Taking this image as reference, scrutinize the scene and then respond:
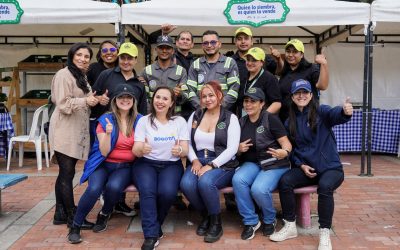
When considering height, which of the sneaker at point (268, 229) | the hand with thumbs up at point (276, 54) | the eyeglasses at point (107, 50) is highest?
the eyeglasses at point (107, 50)

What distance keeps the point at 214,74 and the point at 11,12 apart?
3.09 m

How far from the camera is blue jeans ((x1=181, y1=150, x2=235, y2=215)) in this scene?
4125 millimetres

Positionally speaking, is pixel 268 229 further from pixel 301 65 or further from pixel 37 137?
pixel 37 137

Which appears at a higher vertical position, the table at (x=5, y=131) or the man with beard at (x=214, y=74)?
the man with beard at (x=214, y=74)

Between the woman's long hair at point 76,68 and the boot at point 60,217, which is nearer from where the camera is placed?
the woman's long hair at point 76,68

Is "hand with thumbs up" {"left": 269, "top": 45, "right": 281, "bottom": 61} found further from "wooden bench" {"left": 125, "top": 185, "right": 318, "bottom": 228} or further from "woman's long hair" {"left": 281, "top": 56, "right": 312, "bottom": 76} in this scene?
"wooden bench" {"left": 125, "top": 185, "right": 318, "bottom": 228}

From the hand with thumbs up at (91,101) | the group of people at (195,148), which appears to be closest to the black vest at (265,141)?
the group of people at (195,148)

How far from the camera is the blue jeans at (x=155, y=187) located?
397 centimetres

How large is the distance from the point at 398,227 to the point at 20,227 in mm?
3628

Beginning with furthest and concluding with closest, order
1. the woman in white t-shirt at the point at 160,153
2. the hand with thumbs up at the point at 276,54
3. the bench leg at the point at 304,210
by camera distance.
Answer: the hand with thumbs up at the point at 276,54, the bench leg at the point at 304,210, the woman in white t-shirt at the point at 160,153

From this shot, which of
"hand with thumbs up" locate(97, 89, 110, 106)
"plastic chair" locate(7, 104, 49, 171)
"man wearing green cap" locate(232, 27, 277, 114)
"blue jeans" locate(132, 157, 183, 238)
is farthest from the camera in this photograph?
"plastic chair" locate(7, 104, 49, 171)

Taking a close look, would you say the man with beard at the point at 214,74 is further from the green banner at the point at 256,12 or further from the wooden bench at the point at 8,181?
the wooden bench at the point at 8,181

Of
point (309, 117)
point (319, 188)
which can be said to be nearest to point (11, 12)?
point (309, 117)

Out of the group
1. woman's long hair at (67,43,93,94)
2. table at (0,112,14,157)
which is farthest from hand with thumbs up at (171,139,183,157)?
table at (0,112,14,157)
